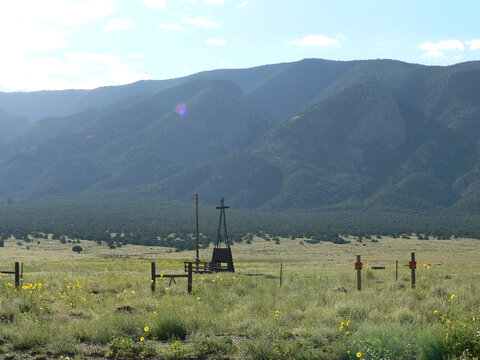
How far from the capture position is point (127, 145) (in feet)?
558

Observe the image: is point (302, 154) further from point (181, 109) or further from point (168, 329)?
point (168, 329)

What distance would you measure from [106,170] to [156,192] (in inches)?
1064

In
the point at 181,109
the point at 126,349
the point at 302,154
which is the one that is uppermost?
the point at 181,109

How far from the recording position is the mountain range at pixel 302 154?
13262 centimetres

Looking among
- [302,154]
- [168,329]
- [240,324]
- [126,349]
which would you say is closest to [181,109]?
[302,154]

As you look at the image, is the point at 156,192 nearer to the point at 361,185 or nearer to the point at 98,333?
the point at 361,185

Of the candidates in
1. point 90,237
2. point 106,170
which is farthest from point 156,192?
point 90,237

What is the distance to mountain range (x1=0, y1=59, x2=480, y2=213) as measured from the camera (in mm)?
132625

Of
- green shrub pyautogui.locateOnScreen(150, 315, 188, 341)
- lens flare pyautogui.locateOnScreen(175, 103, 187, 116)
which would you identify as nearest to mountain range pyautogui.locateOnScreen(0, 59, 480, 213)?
lens flare pyautogui.locateOnScreen(175, 103, 187, 116)

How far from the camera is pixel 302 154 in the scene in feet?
482

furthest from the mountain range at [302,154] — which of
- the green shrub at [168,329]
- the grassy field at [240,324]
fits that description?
the green shrub at [168,329]

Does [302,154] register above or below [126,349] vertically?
above

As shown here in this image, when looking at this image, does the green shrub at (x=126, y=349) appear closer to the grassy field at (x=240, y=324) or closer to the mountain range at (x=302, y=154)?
the grassy field at (x=240, y=324)

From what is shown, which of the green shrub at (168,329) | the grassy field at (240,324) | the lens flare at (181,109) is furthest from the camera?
the lens flare at (181,109)
